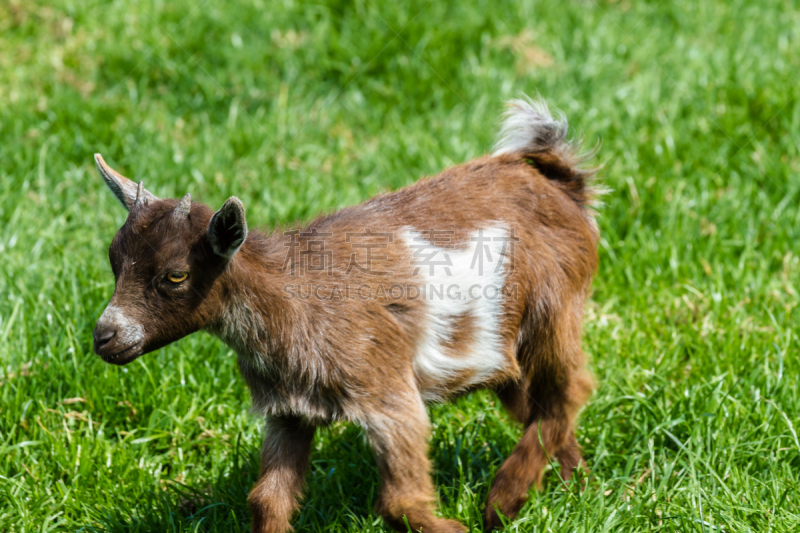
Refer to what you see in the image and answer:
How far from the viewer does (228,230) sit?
299cm

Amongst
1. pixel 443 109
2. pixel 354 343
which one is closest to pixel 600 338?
pixel 354 343

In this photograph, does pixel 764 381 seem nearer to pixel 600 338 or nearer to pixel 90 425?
pixel 600 338

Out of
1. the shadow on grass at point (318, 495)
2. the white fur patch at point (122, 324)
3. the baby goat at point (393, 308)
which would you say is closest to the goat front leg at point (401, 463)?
the baby goat at point (393, 308)

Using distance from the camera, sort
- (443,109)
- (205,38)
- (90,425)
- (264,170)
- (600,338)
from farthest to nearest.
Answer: (205,38), (443,109), (264,170), (600,338), (90,425)

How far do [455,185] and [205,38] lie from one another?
4040 mm

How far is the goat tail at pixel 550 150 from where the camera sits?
3859 millimetres

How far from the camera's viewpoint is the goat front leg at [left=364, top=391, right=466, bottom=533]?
3.13 metres

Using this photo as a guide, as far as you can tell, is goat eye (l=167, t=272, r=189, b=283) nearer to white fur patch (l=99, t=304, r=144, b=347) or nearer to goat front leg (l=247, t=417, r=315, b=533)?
white fur patch (l=99, t=304, r=144, b=347)

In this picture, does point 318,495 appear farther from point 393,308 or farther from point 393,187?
point 393,187

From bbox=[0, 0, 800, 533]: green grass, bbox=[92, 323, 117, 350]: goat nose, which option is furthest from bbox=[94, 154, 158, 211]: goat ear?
bbox=[0, 0, 800, 533]: green grass

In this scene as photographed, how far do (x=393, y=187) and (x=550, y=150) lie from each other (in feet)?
6.52

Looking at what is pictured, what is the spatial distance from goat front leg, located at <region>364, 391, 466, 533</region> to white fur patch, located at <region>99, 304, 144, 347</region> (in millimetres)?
Answer: 936

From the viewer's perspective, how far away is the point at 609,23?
23.3 ft

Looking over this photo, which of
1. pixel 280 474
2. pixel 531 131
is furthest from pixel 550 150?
pixel 280 474
